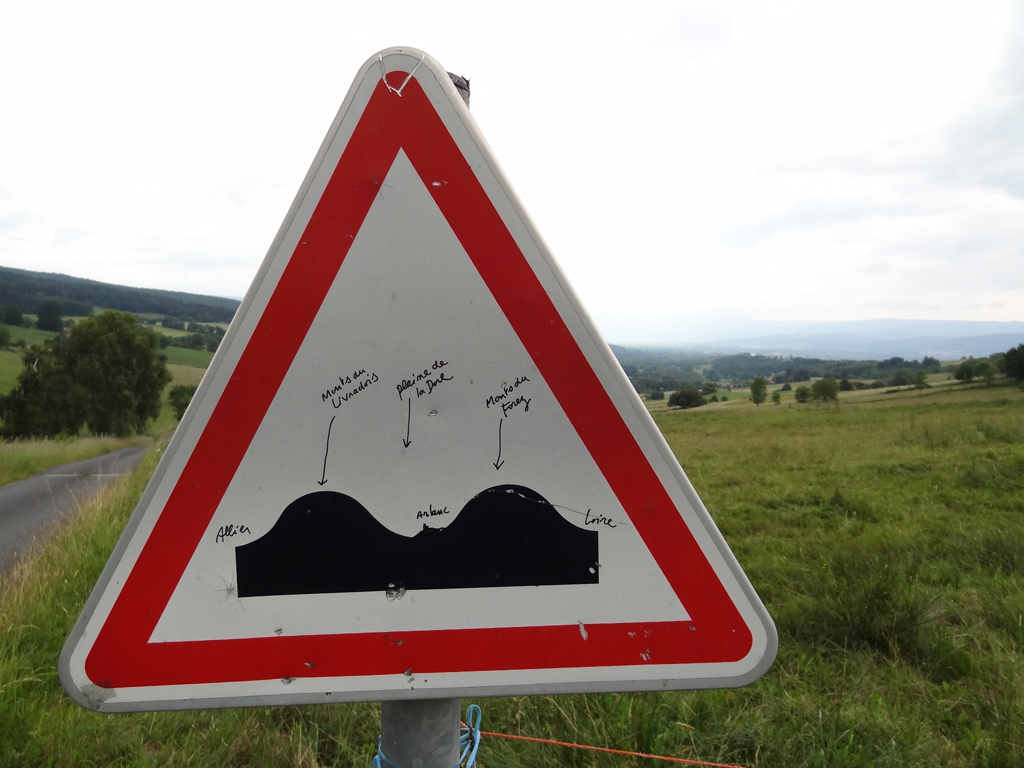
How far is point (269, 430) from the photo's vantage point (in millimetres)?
929

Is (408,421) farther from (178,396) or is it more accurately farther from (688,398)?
(178,396)

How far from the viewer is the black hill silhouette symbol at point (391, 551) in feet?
3.01

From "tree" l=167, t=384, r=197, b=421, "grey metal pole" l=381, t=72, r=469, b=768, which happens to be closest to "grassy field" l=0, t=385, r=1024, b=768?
"grey metal pole" l=381, t=72, r=469, b=768

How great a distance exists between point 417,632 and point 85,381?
167 feet

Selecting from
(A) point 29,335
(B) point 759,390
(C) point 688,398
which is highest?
(A) point 29,335

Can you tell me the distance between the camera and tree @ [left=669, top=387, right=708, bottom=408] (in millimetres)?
33844

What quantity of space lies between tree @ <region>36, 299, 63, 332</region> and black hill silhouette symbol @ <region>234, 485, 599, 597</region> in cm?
5511

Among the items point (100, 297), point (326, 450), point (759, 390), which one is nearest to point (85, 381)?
point (100, 297)

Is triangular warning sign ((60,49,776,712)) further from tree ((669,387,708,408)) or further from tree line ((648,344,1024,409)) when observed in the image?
tree ((669,387,708,408))

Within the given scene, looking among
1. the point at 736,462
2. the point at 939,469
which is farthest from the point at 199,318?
the point at 939,469

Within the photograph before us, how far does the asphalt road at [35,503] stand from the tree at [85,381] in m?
29.3

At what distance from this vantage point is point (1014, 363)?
84.2 ft

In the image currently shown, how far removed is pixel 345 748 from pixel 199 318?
52.5 metres

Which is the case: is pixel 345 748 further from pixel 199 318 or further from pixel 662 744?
pixel 199 318
